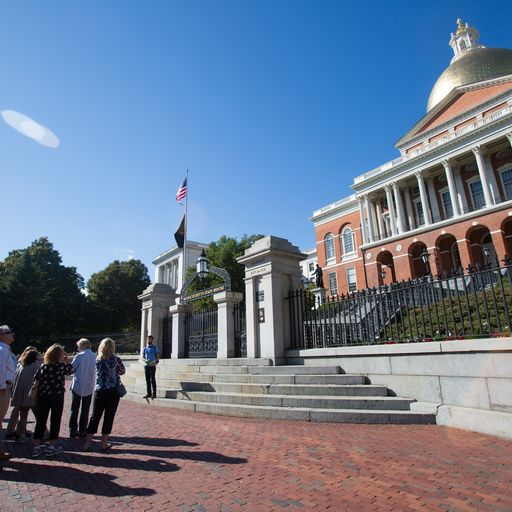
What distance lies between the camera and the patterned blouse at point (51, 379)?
536cm

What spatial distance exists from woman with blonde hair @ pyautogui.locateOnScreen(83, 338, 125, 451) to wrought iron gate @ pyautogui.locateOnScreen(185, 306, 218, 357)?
6.44 metres

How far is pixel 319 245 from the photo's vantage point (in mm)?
49531

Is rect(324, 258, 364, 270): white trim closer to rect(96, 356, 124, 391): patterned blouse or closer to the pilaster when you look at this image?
the pilaster

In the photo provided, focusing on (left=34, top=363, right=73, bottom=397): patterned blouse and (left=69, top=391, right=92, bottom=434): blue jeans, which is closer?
(left=34, top=363, right=73, bottom=397): patterned blouse

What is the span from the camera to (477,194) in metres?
Answer: 35.3

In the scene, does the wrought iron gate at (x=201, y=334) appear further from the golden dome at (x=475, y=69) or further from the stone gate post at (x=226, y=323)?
the golden dome at (x=475, y=69)

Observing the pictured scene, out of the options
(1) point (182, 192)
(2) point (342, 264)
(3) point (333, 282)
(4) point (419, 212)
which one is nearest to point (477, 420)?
(1) point (182, 192)

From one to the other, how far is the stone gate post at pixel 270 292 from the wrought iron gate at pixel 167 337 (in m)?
6.00

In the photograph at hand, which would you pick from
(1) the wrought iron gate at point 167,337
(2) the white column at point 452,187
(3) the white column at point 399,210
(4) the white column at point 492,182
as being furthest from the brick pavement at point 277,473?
(3) the white column at point 399,210

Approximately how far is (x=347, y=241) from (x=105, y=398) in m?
43.6

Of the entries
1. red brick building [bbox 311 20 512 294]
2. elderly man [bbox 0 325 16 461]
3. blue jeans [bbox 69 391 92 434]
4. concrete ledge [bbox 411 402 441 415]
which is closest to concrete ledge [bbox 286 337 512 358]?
concrete ledge [bbox 411 402 441 415]

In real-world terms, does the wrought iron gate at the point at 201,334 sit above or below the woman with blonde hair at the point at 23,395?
above

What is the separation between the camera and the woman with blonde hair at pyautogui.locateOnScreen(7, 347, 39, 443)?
19.9 ft

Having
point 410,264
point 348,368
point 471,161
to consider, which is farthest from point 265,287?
point 471,161
